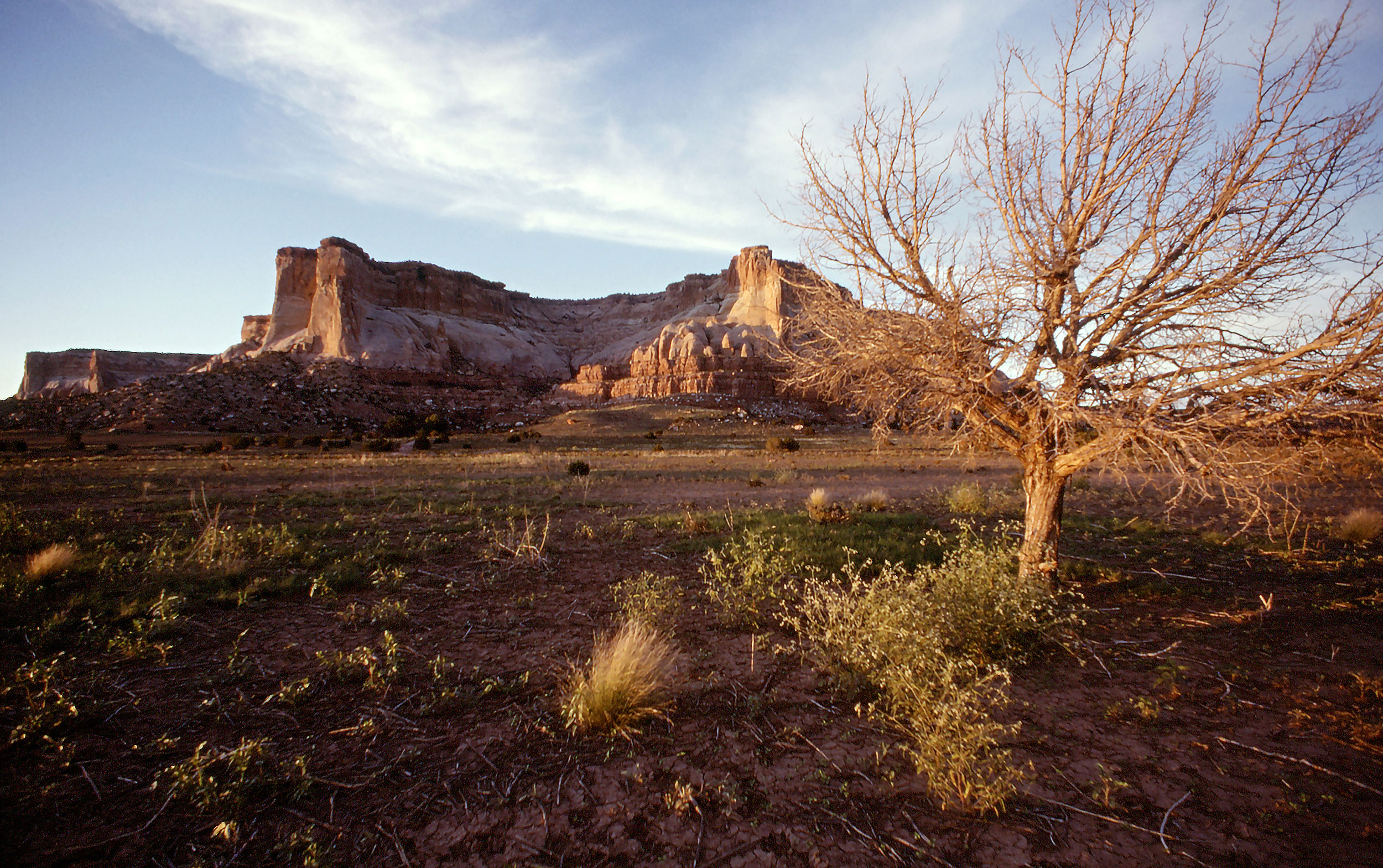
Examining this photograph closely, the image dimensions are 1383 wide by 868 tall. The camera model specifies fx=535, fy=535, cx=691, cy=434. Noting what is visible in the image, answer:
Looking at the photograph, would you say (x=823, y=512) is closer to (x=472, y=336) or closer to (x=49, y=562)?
(x=49, y=562)

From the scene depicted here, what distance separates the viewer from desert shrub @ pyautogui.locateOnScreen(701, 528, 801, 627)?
5692mm

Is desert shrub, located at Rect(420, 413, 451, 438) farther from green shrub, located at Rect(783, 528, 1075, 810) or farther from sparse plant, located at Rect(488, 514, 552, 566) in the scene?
green shrub, located at Rect(783, 528, 1075, 810)

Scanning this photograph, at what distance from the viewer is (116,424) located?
43.4m

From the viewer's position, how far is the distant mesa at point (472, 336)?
8044 centimetres

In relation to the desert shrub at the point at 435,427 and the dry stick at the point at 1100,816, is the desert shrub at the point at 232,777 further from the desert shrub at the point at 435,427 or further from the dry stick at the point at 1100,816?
the desert shrub at the point at 435,427

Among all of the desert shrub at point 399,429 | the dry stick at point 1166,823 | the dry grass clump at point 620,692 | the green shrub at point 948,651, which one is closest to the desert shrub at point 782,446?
the green shrub at point 948,651

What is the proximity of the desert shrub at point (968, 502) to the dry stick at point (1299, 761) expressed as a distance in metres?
8.19

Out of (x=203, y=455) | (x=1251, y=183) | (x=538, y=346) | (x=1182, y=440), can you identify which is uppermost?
(x=538, y=346)

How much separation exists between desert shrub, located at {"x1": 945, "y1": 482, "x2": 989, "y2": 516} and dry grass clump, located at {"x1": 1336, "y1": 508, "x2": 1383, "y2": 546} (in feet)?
17.6

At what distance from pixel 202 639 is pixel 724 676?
469 centimetres

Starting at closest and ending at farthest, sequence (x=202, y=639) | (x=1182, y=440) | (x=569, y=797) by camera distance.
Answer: (x=569, y=797) → (x=1182, y=440) → (x=202, y=639)

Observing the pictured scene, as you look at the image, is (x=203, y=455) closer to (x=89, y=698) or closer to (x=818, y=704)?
(x=89, y=698)

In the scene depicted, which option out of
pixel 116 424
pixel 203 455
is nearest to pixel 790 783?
pixel 203 455

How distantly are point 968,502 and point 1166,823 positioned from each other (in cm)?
980
